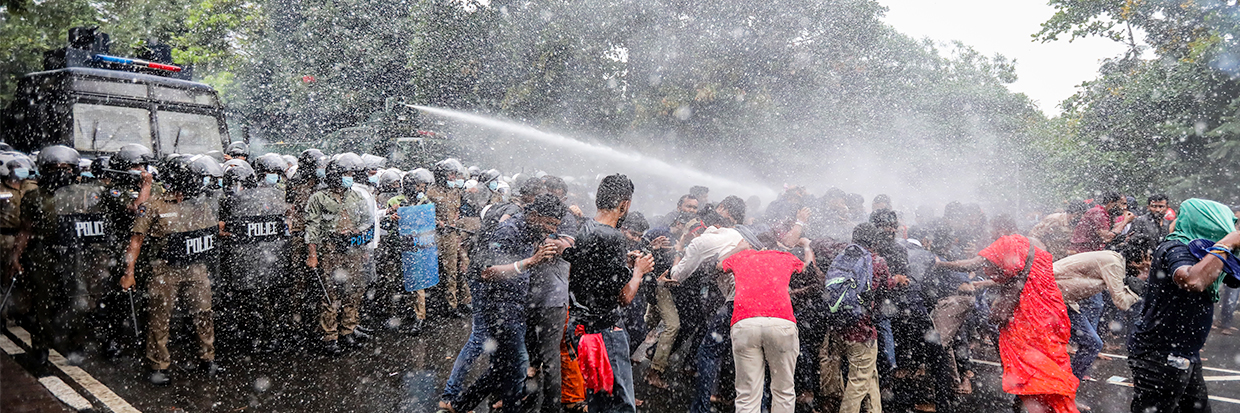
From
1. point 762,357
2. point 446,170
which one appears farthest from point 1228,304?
point 446,170

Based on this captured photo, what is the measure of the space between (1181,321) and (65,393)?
283 inches

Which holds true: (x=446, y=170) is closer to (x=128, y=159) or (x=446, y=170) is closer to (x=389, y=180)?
(x=389, y=180)

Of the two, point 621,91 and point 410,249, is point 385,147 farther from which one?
point 410,249

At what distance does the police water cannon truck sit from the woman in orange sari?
918 cm

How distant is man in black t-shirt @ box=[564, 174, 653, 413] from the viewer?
11.7 feet

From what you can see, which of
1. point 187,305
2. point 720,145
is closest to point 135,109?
point 187,305

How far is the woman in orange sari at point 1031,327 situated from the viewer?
3.77m

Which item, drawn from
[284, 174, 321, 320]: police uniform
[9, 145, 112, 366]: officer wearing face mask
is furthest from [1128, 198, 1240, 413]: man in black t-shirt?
[9, 145, 112, 366]: officer wearing face mask

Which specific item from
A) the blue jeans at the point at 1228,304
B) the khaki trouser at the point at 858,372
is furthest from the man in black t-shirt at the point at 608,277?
the blue jeans at the point at 1228,304

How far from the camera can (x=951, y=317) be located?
15.6 feet

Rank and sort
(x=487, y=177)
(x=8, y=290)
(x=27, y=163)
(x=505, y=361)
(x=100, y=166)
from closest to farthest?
1. (x=505, y=361)
2. (x=100, y=166)
3. (x=8, y=290)
4. (x=27, y=163)
5. (x=487, y=177)

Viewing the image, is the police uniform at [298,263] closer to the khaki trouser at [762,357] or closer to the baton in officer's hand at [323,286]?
the baton in officer's hand at [323,286]

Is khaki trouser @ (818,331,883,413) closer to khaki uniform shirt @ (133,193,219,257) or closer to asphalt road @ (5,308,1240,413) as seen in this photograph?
asphalt road @ (5,308,1240,413)

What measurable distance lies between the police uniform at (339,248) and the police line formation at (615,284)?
0.06 feet
